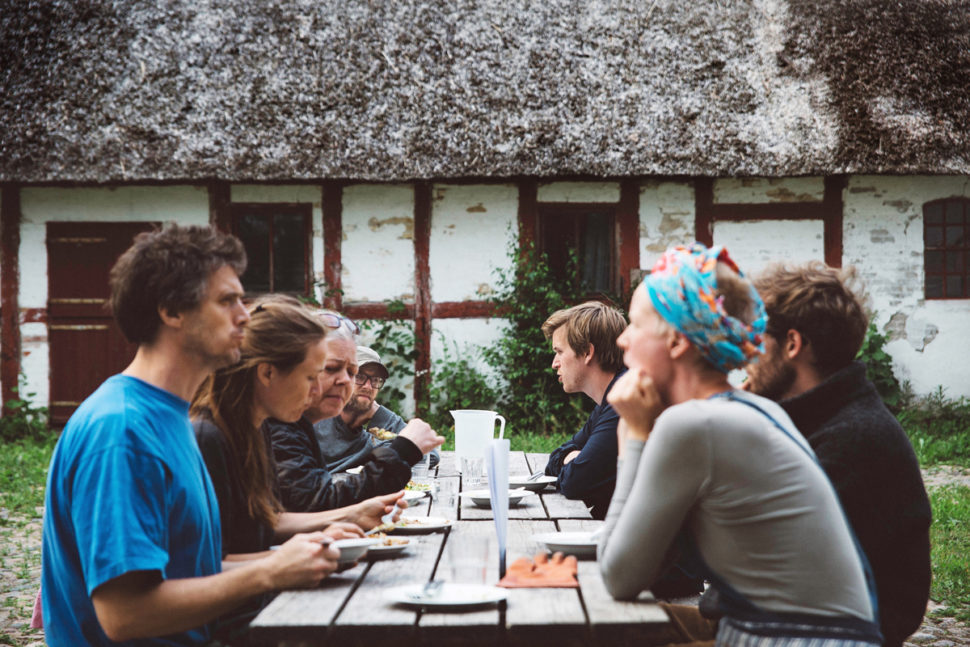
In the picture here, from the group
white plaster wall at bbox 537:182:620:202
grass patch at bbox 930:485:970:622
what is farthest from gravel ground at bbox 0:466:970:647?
white plaster wall at bbox 537:182:620:202

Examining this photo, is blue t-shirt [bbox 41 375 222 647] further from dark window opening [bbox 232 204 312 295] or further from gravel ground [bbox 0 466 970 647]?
dark window opening [bbox 232 204 312 295]

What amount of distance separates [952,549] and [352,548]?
428cm

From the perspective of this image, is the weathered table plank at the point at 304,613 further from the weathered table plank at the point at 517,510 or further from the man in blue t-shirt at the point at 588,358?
the man in blue t-shirt at the point at 588,358

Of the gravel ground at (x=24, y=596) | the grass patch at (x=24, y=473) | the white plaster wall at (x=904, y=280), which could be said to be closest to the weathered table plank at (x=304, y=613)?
the gravel ground at (x=24, y=596)

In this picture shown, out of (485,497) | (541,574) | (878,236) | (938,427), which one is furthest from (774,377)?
(878,236)

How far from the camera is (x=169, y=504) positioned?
1862 millimetres

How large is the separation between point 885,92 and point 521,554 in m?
8.91

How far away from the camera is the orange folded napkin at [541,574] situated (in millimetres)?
1968

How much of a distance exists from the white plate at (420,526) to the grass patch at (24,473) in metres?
4.69

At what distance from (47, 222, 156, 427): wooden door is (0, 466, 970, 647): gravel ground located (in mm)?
3301

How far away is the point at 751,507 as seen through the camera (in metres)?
1.72

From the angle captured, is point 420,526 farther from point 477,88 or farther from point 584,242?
point 477,88

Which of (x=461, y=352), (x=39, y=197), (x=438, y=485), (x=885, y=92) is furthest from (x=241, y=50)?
(x=438, y=485)

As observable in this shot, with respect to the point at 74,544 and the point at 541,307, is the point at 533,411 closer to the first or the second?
the point at 541,307
